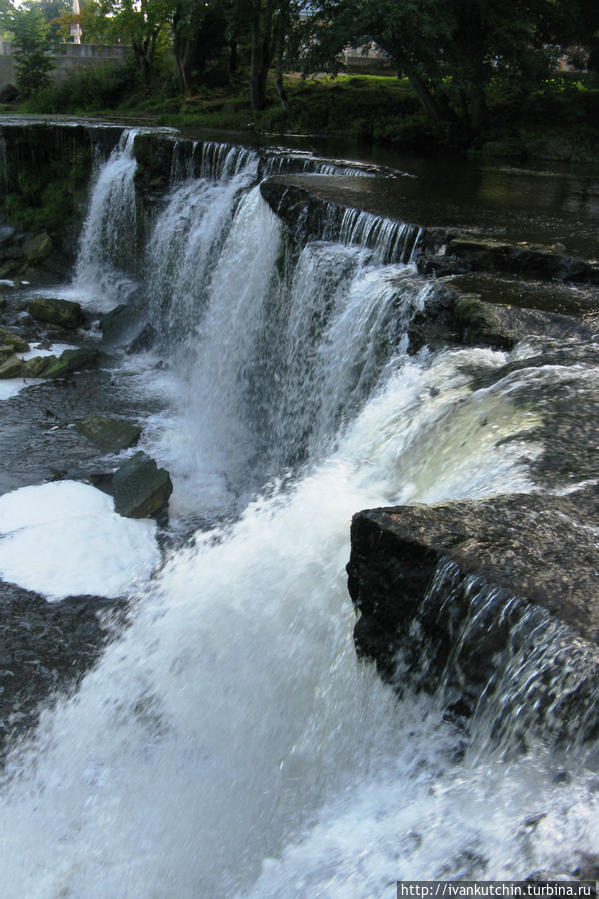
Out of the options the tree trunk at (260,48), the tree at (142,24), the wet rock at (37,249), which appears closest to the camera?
the wet rock at (37,249)

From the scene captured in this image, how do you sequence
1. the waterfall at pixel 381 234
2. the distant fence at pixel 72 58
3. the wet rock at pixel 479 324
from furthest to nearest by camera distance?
1. the distant fence at pixel 72 58
2. the waterfall at pixel 381 234
3. the wet rock at pixel 479 324

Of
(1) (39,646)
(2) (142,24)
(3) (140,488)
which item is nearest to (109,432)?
(3) (140,488)

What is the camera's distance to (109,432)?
362 inches

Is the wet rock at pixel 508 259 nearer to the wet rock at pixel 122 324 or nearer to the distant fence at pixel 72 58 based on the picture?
the wet rock at pixel 122 324

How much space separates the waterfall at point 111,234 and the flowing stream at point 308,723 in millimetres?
7816

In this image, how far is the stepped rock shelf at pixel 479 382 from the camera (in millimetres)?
3266

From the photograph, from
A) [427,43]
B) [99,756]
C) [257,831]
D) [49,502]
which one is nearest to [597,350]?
[257,831]

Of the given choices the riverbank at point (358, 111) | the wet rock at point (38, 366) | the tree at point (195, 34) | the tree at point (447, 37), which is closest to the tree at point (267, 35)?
the riverbank at point (358, 111)

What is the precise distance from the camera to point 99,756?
15.5 ft

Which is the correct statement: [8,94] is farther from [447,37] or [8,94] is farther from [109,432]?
[109,432]

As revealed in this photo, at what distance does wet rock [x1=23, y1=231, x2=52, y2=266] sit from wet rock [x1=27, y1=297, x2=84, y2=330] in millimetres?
3037

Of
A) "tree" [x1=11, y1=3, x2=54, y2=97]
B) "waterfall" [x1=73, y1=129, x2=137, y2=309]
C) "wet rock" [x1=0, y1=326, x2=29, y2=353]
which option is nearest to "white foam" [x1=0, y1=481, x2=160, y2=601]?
"wet rock" [x1=0, y1=326, x2=29, y2=353]

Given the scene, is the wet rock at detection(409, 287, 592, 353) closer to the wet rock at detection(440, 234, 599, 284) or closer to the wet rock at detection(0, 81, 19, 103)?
the wet rock at detection(440, 234, 599, 284)

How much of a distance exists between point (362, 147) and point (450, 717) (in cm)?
1726
